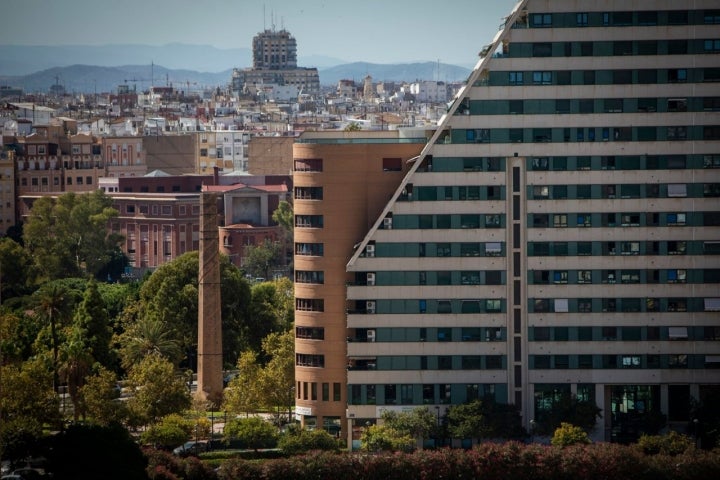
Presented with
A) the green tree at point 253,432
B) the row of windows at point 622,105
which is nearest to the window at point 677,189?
the row of windows at point 622,105

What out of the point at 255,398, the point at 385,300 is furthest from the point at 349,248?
the point at 255,398

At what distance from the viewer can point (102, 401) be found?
124m

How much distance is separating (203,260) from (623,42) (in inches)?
1240

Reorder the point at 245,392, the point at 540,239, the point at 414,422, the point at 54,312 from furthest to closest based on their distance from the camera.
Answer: the point at 54,312
the point at 245,392
the point at 540,239
the point at 414,422

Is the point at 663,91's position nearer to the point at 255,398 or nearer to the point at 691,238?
the point at 691,238

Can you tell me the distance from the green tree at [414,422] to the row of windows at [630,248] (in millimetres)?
10557

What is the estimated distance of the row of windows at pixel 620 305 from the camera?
391 ft

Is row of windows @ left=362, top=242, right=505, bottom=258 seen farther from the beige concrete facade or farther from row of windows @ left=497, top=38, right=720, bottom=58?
row of windows @ left=497, top=38, right=720, bottom=58

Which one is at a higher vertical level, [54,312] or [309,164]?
[309,164]

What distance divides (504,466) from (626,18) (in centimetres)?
2548

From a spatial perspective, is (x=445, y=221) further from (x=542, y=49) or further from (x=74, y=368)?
(x=74, y=368)

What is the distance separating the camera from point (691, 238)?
11931 centimetres

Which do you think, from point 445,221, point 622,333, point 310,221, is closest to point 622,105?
point 445,221

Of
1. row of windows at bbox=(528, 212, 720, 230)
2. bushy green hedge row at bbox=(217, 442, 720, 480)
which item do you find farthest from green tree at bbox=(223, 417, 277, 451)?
row of windows at bbox=(528, 212, 720, 230)
